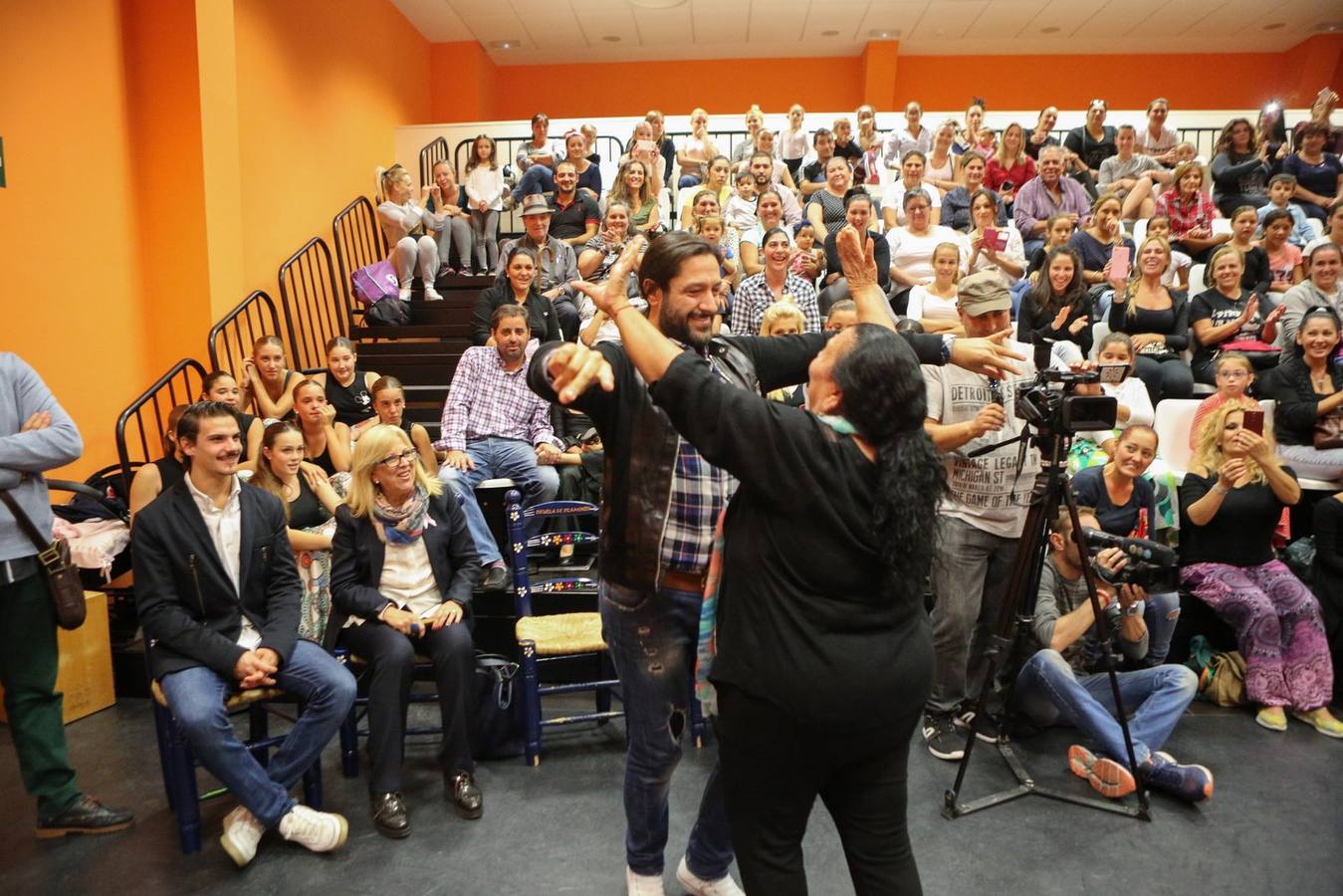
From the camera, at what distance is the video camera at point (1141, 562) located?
2.65 metres

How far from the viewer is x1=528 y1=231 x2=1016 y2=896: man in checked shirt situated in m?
1.72

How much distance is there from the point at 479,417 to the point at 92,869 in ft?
7.48

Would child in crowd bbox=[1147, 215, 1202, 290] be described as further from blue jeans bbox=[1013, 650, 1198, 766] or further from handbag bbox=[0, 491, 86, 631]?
handbag bbox=[0, 491, 86, 631]

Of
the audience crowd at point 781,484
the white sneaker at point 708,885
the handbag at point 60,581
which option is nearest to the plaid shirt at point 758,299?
the audience crowd at point 781,484

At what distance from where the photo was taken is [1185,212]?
6.71m

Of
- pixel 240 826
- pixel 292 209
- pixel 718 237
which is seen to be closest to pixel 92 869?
pixel 240 826

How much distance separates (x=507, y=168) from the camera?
28.7ft

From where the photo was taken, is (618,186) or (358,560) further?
(618,186)

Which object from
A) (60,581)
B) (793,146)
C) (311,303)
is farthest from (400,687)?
(793,146)

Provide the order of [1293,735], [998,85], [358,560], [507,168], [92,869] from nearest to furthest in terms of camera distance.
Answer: [92,869], [358,560], [1293,735], [507,168], [998,85]

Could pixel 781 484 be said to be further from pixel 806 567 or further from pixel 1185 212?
pixel 1185 212

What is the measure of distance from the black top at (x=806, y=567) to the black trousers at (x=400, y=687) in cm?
170

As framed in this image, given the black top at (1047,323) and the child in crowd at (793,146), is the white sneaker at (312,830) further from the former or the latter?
the child in crowd at (793,146)

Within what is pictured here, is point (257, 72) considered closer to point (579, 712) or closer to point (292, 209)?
point (292, 209)
